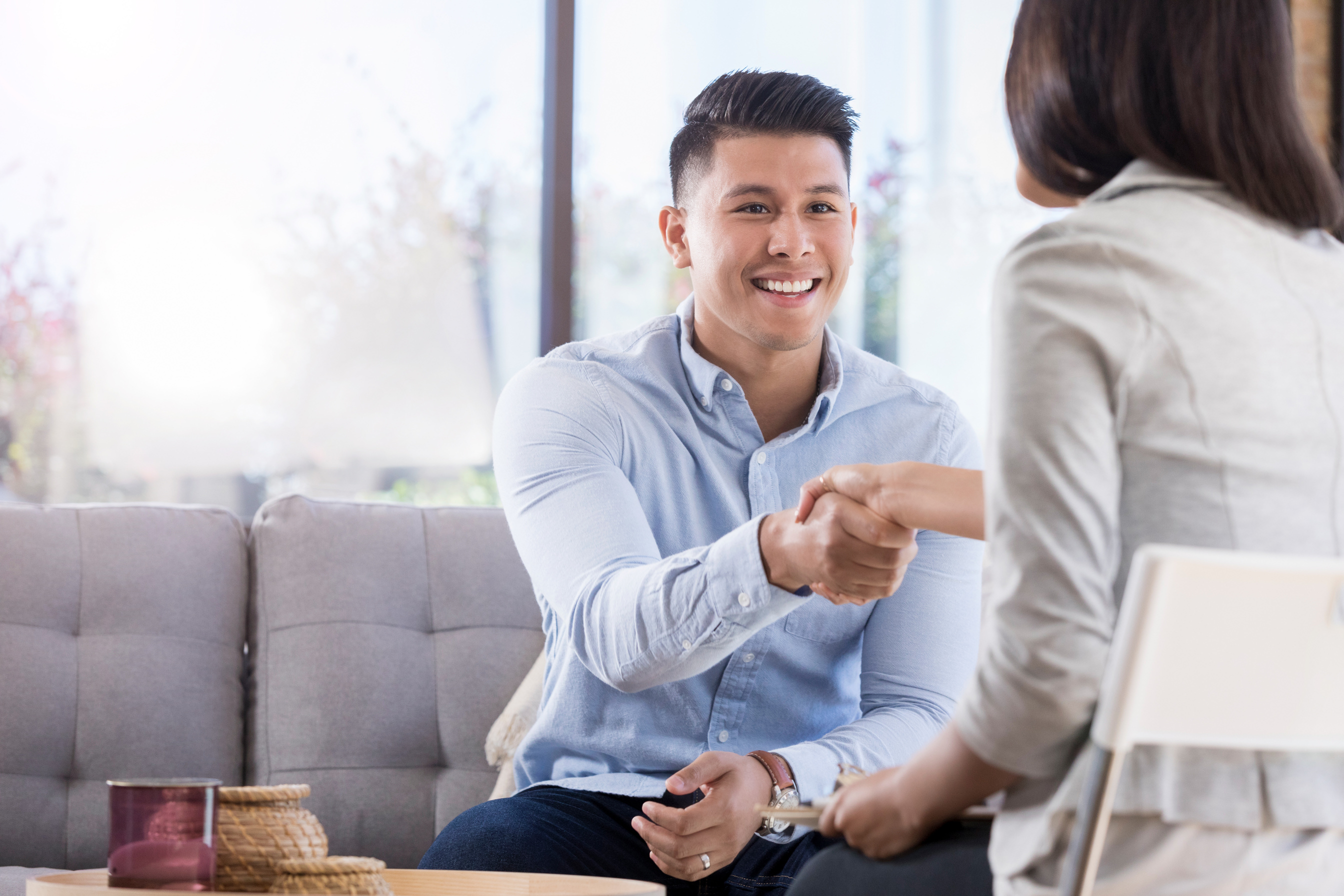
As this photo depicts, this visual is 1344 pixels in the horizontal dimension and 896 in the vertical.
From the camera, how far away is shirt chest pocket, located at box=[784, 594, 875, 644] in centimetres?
163

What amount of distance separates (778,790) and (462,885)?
0.37 metres

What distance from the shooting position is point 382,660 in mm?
2078

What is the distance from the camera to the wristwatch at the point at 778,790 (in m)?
1.42

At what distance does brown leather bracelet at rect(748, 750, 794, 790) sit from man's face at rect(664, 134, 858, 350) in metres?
0.57

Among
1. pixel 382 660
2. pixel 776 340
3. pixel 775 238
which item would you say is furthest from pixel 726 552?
pixel 382 660

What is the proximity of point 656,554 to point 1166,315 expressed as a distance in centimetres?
83

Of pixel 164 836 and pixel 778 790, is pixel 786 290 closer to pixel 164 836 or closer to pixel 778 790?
pixel 778 790

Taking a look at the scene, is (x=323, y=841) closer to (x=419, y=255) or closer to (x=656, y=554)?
(x=656, y=554)

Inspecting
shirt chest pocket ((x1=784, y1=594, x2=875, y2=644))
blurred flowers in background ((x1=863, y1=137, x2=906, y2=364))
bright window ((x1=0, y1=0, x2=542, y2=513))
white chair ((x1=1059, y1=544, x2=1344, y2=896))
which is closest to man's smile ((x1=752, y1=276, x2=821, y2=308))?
shirt chest pocket ((x1=784, y1=594, x2=875, y2=644))

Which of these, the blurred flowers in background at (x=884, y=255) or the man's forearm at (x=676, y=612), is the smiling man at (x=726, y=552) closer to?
the man's forearm at (x=676, y=612)

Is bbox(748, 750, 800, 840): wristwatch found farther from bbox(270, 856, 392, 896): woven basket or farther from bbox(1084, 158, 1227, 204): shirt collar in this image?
bbox(1084, 158, 1227, 204): shirt collar

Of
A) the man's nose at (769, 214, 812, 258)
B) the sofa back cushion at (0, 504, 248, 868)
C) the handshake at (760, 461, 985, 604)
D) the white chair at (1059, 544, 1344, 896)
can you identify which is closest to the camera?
the white chair at (1059, 544, 1344, 896)

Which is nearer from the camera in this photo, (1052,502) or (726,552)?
(1052,502)

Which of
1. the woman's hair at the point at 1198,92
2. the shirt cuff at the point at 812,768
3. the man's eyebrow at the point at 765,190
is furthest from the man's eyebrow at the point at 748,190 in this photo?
the woman's hair at the point at 1198,92
